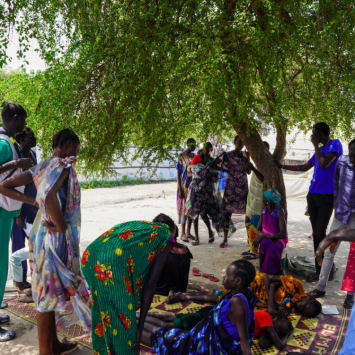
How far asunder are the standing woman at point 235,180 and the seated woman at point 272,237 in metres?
1.71

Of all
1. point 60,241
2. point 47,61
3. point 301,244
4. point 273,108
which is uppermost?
point 47,61

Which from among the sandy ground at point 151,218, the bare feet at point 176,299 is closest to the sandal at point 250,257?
A: the sandy ground at point 151,218

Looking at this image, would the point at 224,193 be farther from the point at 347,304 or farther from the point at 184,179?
the point at 347,304

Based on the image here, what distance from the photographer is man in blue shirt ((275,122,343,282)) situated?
4.83 metres

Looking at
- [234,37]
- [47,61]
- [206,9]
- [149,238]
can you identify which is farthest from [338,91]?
[47,61]

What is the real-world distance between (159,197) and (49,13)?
31.6 ft

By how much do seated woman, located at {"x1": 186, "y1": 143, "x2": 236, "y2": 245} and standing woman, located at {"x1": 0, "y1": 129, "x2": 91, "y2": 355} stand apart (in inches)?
160

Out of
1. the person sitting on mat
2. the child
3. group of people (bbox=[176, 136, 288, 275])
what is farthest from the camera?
group of people (bbox=[176, 136, 288, 275])

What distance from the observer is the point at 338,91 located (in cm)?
432

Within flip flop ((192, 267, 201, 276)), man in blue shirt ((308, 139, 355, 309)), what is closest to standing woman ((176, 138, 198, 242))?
flip flop ((192, 267, 201, 276))

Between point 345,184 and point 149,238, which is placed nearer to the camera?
point 149,238

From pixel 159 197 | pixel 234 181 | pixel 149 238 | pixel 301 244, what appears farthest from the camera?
pixel 159 197

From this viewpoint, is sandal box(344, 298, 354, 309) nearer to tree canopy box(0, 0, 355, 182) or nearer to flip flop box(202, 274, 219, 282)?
flip flop box(202, 274, 219, 282)

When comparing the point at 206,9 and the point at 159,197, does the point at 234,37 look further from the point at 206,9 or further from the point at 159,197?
the point at 159,197
